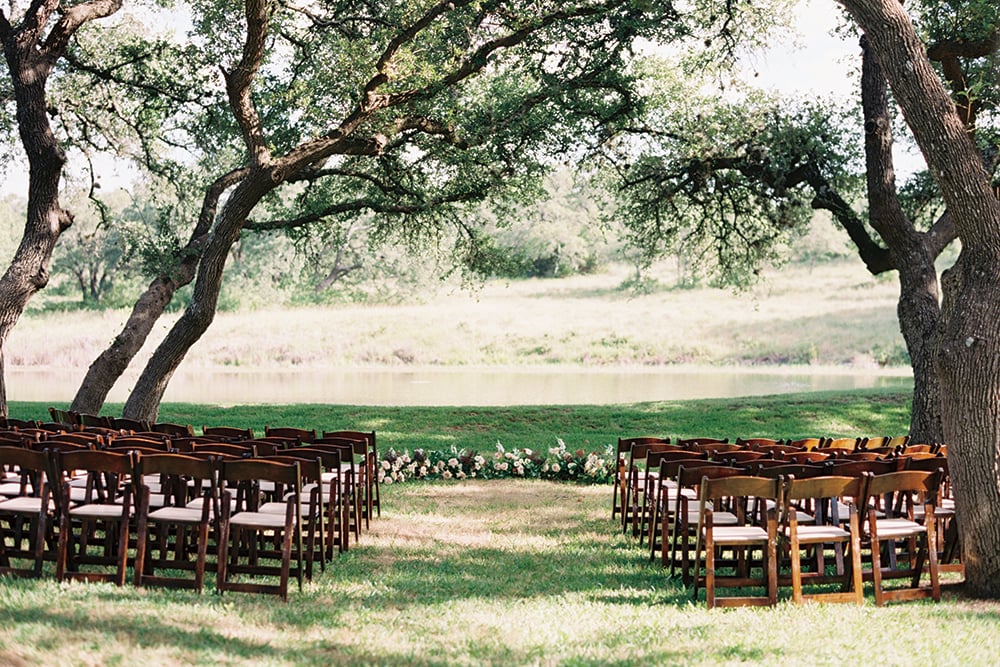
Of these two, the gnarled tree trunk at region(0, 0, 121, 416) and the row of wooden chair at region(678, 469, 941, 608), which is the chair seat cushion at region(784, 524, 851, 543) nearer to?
the row of wooden chair at region(678, 469, 941, 608)

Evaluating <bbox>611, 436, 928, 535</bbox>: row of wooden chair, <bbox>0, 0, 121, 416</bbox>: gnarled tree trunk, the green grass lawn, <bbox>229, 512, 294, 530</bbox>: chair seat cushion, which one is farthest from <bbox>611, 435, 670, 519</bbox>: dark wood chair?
<bbox>0, 0, 121, 416</bbox>: gnarled tree trunk

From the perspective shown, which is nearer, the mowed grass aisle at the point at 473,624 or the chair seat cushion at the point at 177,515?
the mowed grass aisle at the point at 473,624

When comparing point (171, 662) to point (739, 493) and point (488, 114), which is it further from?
point (488, 114)

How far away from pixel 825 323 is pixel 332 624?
51537mm

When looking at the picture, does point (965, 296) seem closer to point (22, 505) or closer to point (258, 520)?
point (258, 520)

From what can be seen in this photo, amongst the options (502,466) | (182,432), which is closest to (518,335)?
(502,466)

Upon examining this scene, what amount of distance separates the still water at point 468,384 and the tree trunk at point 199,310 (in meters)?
13.8

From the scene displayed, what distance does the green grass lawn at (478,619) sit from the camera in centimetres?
506

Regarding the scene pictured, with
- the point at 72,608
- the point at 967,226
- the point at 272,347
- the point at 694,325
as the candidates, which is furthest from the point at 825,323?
the point at 72,608

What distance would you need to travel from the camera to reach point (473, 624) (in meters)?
5.83

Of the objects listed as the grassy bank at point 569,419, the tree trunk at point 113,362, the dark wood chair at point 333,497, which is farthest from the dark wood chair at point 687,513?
the grassy bank at point 569,419

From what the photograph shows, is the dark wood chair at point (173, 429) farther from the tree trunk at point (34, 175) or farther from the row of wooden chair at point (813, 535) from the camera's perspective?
the row of wooden chair at point (813, 535)

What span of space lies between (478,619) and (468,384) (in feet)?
111

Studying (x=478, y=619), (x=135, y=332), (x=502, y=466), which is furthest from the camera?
(x=135, y=332)
